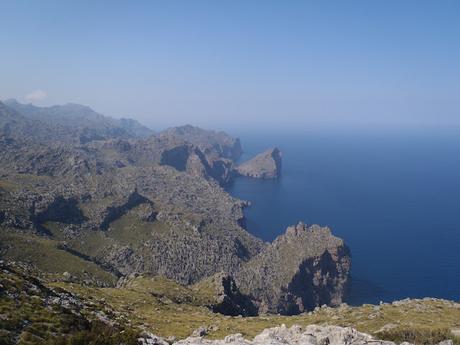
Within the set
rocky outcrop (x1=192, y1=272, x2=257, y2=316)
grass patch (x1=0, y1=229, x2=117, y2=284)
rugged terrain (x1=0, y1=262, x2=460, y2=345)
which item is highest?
rugged terrain (x1=0, y1=262, x2=460, y2=345)

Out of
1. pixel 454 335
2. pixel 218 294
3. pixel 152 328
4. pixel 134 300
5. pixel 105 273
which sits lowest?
pixel 105 273

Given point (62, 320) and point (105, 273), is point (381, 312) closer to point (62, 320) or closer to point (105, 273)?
point (62, 320)

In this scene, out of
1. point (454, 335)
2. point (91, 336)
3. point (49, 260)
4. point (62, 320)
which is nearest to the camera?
point (91, 336)

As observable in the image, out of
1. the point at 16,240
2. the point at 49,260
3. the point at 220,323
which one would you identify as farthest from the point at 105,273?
the point at 220,323

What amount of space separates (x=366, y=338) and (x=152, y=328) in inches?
1612

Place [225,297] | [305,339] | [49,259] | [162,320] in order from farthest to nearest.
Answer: [49,259]
[225,297]
[162,320]
[305,339]

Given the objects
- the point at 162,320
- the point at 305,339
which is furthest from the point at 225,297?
the point at 305,339

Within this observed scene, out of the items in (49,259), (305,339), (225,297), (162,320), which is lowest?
(49,259)

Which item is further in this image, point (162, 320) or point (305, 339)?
point (162, 320)

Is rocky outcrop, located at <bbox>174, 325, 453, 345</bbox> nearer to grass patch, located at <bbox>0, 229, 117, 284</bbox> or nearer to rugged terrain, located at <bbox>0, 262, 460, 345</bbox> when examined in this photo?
rugged terrain, located at <bbox>0, 262, 460, 345</bbox>

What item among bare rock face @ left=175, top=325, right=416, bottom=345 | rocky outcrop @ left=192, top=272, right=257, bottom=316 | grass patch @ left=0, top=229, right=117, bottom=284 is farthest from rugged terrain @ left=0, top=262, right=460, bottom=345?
grass patch @ left=0, top=229, right=117, bottom=284

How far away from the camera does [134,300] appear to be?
99.1 m

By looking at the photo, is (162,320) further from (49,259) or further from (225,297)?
(49,259)

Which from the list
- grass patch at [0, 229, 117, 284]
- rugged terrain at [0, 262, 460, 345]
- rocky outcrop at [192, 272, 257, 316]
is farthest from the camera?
grass patch at [0, 229, 117, 284]
